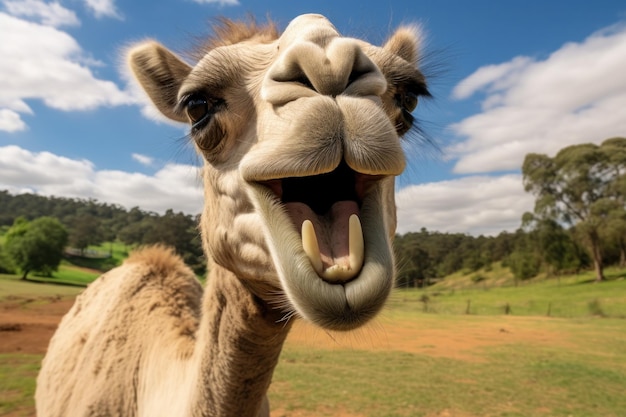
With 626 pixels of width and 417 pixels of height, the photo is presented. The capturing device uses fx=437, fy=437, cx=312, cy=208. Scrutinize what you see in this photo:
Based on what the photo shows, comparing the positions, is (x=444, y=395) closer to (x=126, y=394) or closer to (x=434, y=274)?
(x=126, y=394)

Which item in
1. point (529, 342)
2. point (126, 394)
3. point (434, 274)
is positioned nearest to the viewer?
point (126, 394)

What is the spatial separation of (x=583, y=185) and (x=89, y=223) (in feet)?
344

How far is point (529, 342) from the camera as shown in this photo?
20812 mm

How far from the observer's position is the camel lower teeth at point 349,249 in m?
1.60

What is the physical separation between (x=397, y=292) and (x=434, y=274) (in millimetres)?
85442

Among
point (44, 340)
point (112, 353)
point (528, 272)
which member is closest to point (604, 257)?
point (528, 272)

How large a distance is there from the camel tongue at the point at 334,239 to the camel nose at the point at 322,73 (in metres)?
0.49

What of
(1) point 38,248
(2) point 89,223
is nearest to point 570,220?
(1) point 38,248

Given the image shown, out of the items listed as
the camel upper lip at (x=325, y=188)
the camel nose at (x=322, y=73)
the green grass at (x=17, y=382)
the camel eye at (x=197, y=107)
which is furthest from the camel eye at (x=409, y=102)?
the green grass at (x=17, y=382)

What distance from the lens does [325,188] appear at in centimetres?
195

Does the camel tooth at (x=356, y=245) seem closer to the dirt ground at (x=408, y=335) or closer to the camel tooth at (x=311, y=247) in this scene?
the camel tooth at (x=311, y=247)

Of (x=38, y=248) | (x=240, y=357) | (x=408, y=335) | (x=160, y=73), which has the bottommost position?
(x=408, y=335)

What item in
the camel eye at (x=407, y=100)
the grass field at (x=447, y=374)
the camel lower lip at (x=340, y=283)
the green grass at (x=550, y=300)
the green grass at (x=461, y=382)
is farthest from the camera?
the green grass at (x=550, y=300)

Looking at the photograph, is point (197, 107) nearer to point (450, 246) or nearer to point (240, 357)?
point (240, 357)
